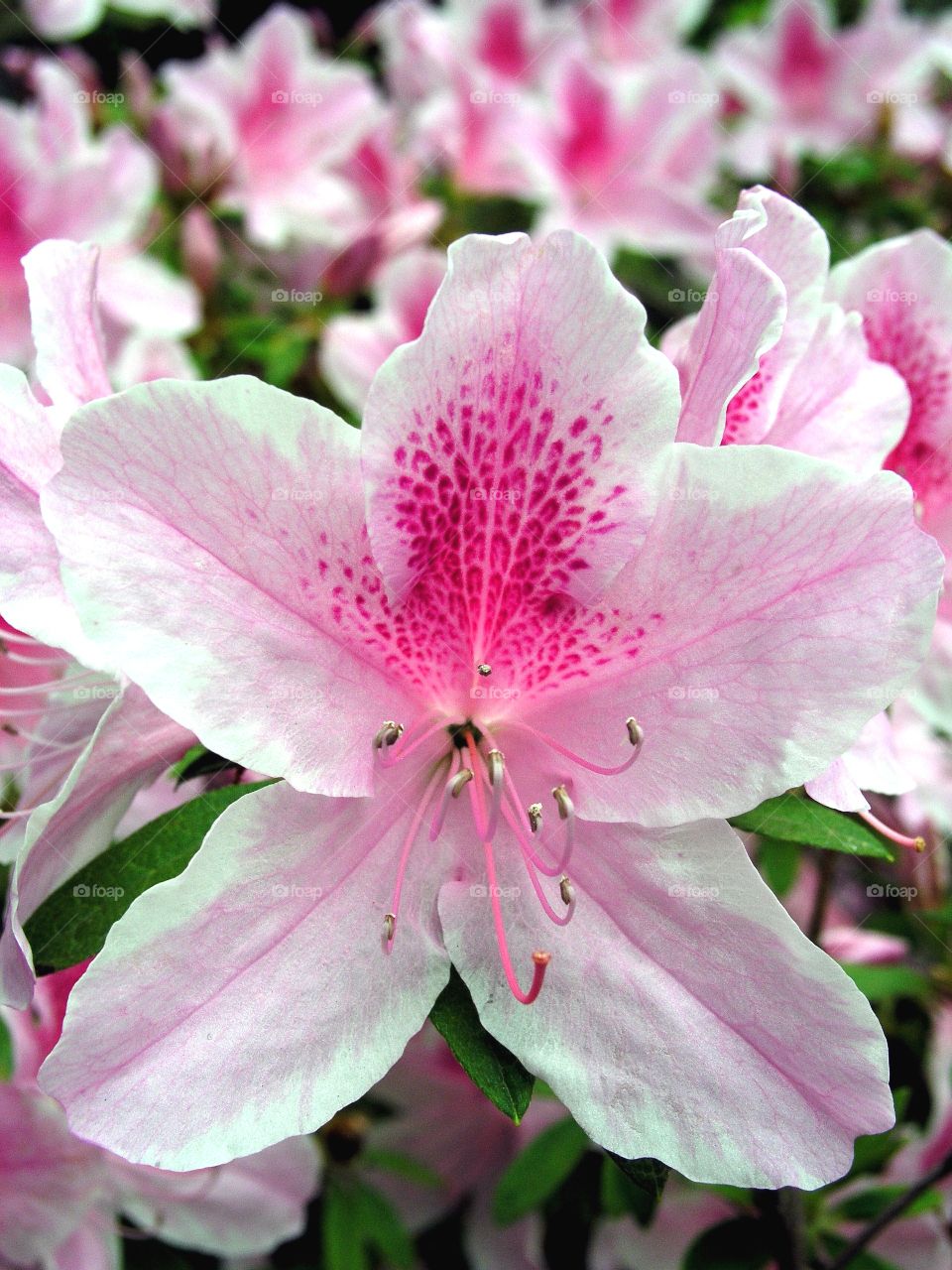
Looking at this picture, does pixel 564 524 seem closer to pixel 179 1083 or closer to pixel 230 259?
pixel 179 1083

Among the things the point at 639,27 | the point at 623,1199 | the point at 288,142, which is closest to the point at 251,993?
the point at 623,1199

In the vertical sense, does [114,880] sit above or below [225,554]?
below

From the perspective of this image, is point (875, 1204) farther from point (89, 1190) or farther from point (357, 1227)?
point (89, 1190)

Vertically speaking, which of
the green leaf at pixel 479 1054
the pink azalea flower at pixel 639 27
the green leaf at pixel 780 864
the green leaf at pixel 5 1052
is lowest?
the green leaf at pixel 780 864

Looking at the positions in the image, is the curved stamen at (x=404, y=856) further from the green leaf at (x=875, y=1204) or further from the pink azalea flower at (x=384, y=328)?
the pink azalea flower at (x=384, y=328)

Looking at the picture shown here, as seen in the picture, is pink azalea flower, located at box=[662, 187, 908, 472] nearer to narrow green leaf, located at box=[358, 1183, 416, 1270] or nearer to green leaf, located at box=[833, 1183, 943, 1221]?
green leaf, located at box=[833, 1183, 943, 1221]

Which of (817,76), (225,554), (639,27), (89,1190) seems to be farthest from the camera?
(639,27)

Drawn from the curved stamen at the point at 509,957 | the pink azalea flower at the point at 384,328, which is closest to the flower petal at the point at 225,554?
the curved stamen at the point at 509,957
